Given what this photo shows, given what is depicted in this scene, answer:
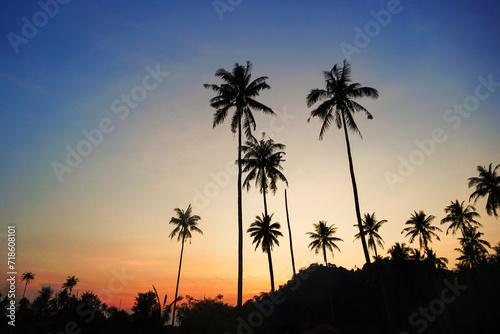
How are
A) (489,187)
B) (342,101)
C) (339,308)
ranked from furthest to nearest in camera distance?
(339,308) → (489,187) → (342,101)

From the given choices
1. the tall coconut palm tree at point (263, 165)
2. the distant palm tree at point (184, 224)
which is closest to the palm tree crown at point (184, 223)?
the distant palm tree at point (184, 224)

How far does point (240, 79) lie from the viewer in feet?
86.0

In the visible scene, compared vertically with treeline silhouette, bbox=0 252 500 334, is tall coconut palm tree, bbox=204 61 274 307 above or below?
above

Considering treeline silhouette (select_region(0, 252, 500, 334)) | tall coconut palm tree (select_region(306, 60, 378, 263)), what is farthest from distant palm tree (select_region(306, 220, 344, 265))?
tall coconut palm tree (select_region(306, 60, 378, 263))

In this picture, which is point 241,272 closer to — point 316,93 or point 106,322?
point 106,322

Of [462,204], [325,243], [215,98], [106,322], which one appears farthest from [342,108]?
[462,204]

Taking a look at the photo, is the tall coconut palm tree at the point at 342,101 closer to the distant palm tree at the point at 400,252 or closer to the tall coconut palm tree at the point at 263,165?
the tall coconut palm tree at the point at 263,165

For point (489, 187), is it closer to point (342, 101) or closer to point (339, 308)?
point (342, 101)

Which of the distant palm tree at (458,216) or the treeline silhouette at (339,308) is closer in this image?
the treeline silhouette at (339,308)

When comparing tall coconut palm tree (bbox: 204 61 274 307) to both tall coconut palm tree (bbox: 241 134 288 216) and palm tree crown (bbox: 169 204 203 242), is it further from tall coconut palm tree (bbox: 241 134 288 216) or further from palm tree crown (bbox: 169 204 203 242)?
palm tree crown (bbox: 169 204 203 242)

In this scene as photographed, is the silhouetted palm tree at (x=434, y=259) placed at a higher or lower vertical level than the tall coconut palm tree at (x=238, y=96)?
lower

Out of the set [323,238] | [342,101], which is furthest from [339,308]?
[342,101]

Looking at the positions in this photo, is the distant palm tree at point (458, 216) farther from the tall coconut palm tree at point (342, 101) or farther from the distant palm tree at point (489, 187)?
the tall coconut palm tree at point (342, 101)

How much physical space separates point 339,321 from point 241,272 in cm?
5717
